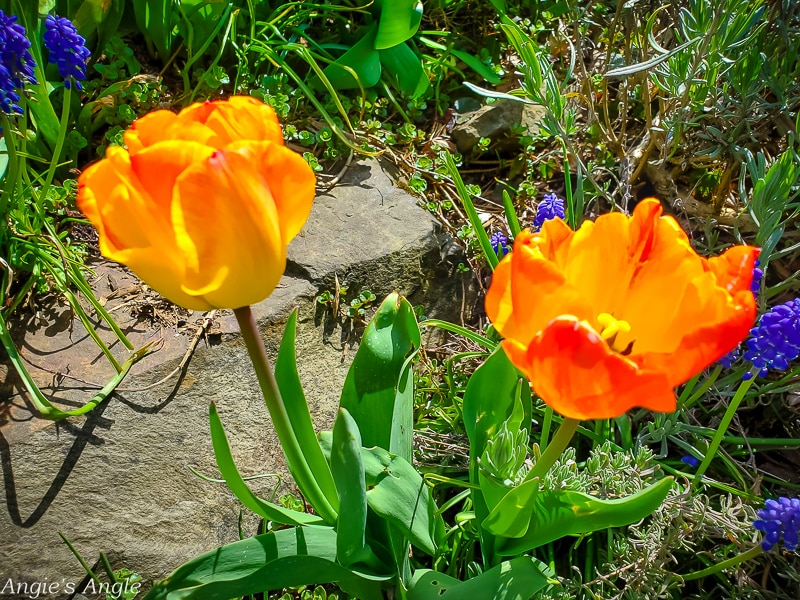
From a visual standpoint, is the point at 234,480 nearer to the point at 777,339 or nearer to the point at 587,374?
the point at 587,374

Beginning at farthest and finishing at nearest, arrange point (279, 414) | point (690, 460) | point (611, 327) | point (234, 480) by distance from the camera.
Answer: point (690, 460) → point (234, 480) → point (279, 414) → point (611, 327)

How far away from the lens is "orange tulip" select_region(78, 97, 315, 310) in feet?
2.54

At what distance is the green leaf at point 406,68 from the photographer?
7.98 ft

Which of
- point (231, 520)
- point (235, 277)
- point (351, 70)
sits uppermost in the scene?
point (235, 277)

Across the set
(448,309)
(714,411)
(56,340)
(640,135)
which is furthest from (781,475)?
(56,340)

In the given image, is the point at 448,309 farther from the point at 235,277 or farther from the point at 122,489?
the point at 235,277

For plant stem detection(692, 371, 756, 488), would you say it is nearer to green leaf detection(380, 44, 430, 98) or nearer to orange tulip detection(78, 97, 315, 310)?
orange tulip detection(78, 97, 315, 310)

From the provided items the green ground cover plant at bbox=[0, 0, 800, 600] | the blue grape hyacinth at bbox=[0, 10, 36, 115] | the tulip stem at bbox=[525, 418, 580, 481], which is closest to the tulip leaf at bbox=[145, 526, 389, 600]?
the green ground cover plant at bbox=[0, 0, 800, 600]

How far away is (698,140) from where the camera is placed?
2174mm

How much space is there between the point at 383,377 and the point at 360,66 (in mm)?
1410

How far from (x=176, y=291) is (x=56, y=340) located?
3.59 feet

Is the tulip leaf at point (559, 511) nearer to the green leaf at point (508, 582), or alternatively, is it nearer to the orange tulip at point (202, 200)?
the green leaf at point (508, 582)

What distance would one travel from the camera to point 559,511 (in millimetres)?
1120

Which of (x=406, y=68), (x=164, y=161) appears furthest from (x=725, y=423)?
(x=406, y=68)
